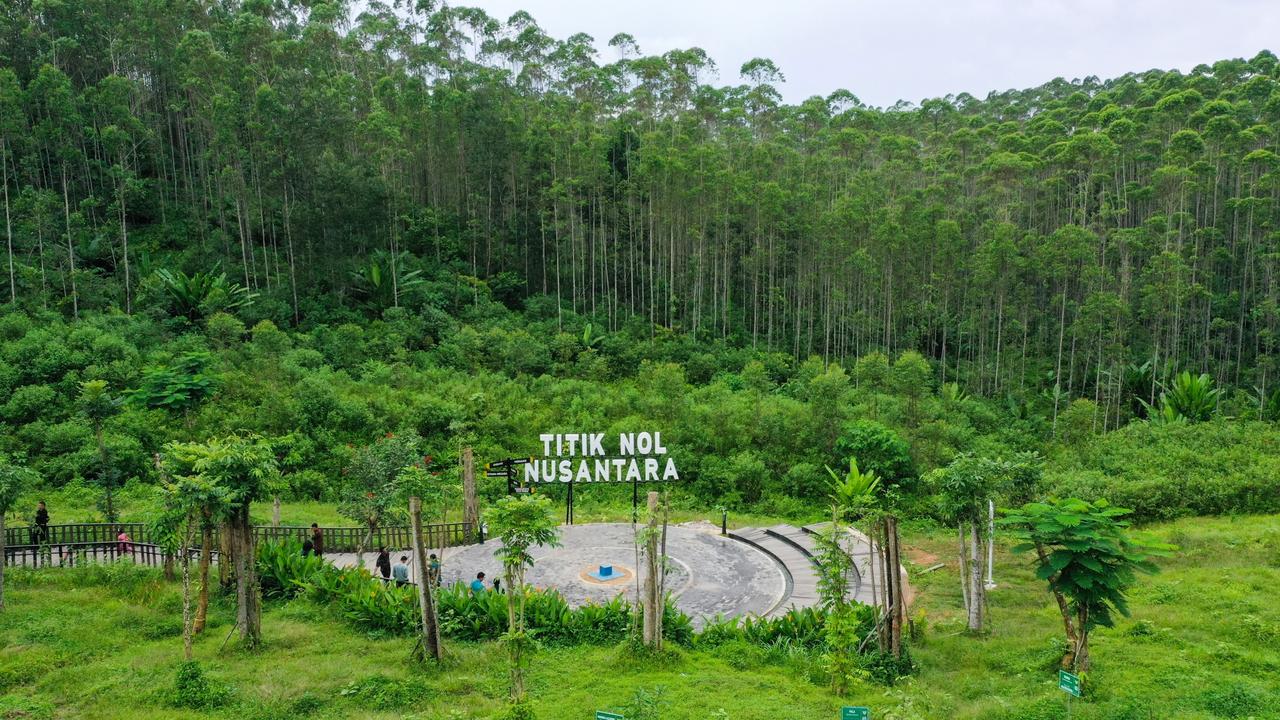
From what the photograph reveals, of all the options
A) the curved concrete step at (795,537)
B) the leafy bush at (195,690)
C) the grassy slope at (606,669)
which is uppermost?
the leafy bush at (195,690)

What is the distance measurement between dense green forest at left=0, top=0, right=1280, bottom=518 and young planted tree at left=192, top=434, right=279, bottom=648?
31.4 ft

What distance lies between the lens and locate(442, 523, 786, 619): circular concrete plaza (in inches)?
602

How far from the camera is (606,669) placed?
11172 millimetres

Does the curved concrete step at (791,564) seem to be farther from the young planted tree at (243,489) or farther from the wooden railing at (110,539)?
the young planted tree at (243,489)

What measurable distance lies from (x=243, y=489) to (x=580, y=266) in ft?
104

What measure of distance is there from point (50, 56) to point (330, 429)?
101 ft

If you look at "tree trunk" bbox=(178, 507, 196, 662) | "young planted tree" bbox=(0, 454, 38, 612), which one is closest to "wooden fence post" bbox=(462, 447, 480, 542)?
"tree trunk" bbox=(178, 507, 196, 662)

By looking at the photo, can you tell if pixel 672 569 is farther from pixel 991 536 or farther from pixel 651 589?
pixel 991 536

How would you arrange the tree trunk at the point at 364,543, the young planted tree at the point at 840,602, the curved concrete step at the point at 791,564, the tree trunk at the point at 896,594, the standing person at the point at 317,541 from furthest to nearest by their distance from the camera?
the standing person at the point at 317,541, the curved concrete step at the point at 791,564, the tree trunk at the point at 364,543, the tree trunk at the point at 896,594, the young planted tree at the point at 840,602

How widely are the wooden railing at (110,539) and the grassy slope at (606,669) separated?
40.7 inches

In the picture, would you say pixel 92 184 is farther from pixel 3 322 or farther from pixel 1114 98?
pixel 1114 98

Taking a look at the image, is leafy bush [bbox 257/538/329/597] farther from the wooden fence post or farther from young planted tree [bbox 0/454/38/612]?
the wooden fence post

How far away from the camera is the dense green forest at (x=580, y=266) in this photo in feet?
78.0

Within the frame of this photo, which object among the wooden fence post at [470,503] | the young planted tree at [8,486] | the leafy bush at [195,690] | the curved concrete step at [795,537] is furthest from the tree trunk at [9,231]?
the curved concrete step at [795,537]
